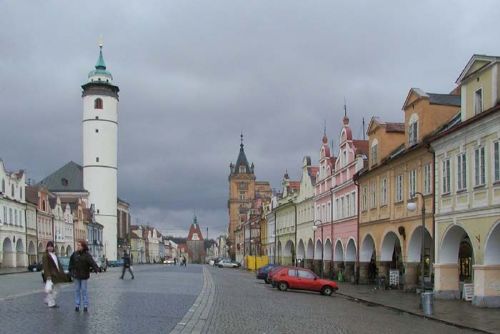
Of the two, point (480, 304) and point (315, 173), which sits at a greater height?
point (315, 173)

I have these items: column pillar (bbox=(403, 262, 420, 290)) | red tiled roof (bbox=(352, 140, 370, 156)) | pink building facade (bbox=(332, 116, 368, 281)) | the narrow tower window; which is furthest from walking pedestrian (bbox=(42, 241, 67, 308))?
the narrow tower window

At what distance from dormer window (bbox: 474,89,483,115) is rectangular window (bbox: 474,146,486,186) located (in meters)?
1.59

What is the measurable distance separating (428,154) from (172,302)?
15181 millimetres

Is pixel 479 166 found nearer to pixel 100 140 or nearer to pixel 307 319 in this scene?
pixel 307 319

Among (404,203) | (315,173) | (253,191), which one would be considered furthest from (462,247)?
(253,191)

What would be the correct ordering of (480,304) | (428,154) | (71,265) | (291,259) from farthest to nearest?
(291,259), (428,154), (480,304), (71,265)

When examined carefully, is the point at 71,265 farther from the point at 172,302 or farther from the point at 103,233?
the point at 103,233

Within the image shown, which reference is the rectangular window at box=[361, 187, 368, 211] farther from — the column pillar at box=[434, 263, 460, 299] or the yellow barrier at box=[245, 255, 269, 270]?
the yellow barrier at box=[245, 255, 269, 270]

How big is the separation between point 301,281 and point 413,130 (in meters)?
9.81

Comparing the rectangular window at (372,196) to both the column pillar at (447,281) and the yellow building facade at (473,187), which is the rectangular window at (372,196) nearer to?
the yellow building facade at (473,187)

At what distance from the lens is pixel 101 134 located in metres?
121

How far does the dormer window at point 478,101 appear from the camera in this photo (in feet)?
91.8

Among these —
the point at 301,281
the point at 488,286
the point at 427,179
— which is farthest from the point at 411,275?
the point at 488,286

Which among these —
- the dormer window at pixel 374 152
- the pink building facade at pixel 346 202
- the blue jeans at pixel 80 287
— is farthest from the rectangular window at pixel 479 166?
the pink building facade at pixel 346 202
